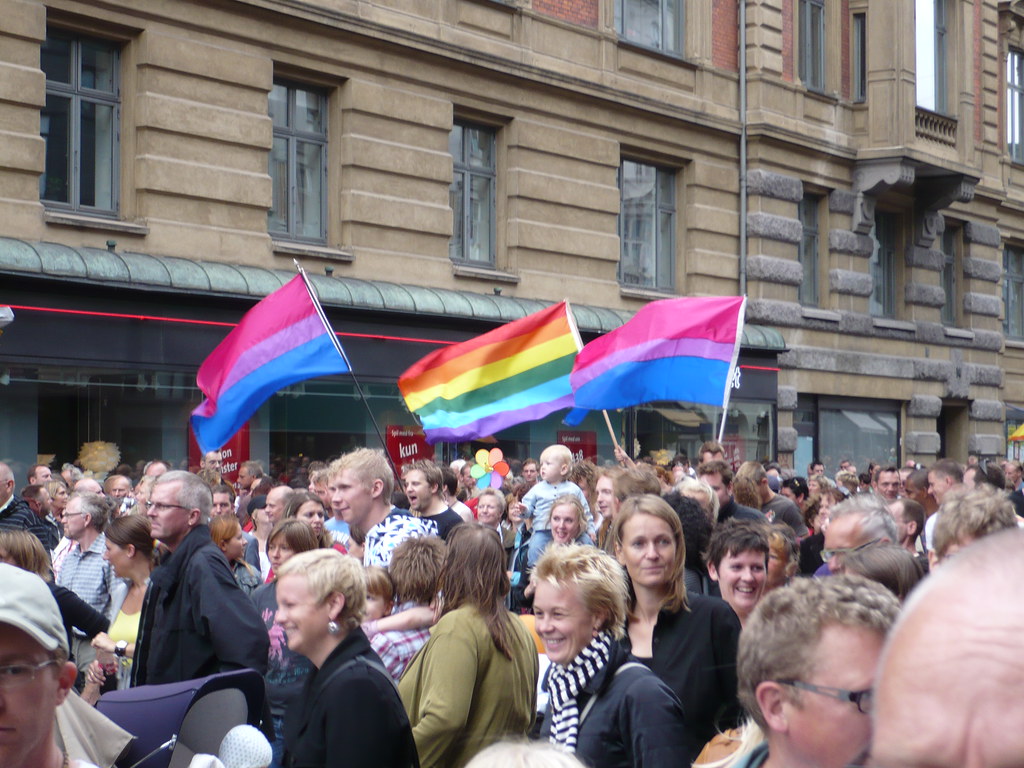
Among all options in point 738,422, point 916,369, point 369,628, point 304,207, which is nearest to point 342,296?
point 304,207

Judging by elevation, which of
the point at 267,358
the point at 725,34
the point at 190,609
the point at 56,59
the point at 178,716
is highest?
the point at 725,34

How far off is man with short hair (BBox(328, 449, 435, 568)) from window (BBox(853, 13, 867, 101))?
2066cm

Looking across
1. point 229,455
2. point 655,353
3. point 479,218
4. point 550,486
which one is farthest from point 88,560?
point 479,218

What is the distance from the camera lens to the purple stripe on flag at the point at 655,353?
12445 millimetres

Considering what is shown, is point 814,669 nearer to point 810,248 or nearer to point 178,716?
point 178,716

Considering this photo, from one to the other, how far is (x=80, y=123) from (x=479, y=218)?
612cm

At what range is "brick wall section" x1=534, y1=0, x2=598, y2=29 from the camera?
1953 cm

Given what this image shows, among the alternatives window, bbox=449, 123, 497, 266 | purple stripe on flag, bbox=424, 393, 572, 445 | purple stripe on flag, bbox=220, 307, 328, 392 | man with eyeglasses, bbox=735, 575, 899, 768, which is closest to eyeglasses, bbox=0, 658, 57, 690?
man with eyeglasses, bbox=735, 575, 899, 768

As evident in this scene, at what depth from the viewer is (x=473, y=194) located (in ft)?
62.3

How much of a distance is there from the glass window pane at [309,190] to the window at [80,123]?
8.39ft

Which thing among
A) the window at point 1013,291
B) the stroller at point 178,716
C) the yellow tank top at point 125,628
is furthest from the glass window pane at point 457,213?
the window at point 1013,291

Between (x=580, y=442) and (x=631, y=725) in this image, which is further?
(x=580, y=442)

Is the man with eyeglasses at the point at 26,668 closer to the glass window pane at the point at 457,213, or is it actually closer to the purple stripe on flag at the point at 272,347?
the purple stripe on flag at the point at 272,347

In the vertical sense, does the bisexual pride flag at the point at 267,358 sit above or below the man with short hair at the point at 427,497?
above
